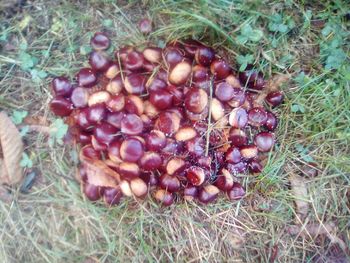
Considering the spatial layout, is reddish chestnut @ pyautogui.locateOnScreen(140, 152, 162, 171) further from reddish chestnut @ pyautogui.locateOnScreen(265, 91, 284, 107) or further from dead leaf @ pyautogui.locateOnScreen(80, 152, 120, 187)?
reddish chestnut @ pyautogui.locateOnScreen(265, 91, 284, 107)

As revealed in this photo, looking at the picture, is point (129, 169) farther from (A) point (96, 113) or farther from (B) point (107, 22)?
(B) point (107, 22)

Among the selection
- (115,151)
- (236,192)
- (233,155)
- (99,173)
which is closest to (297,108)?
(233,155)

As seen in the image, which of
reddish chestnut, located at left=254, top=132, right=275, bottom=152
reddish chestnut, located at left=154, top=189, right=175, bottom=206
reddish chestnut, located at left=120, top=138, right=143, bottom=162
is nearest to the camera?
reddish chestnut, located at left=120, top=138, right=143, bottom=162

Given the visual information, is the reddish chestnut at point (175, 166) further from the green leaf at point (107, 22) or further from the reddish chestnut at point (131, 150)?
the green leaf at point (107, 22)

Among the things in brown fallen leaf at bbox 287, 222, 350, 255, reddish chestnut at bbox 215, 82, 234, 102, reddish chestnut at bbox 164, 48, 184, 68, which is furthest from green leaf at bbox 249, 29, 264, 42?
brown fallen leaf at bbox 287, 222, 350, 255

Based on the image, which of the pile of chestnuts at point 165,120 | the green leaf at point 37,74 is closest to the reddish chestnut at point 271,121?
the pile of chestnuts at point 165,120

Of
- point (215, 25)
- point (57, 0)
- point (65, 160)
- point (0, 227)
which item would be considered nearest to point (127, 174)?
point (65, 160)
